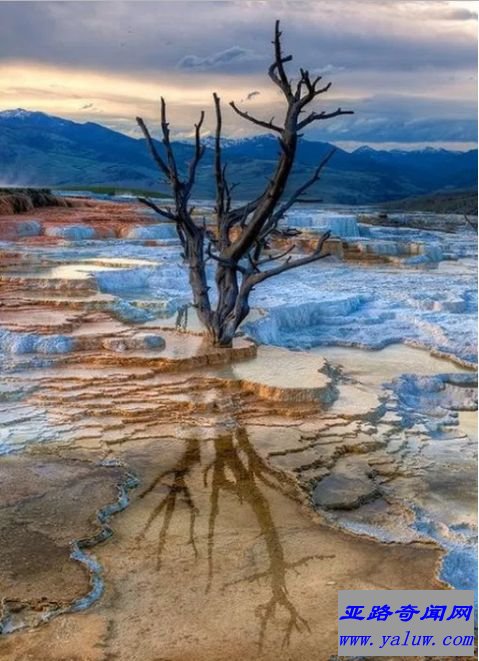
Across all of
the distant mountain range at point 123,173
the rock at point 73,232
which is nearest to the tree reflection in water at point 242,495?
the rock at point 73,232

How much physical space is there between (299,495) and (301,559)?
794mm

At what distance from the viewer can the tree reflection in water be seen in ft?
11.0

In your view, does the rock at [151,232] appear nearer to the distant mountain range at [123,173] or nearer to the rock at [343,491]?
the rock at [343,491]

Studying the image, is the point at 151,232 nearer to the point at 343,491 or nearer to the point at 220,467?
the point at 220,467

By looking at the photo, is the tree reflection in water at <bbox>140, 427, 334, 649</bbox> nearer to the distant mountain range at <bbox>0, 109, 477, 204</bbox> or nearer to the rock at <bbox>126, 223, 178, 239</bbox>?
the rock at <bbox>126, 223, 178, 239</bbox>

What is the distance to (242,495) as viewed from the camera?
4480 mm

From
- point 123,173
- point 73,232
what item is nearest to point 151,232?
point 73,232

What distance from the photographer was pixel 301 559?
12.2 feet

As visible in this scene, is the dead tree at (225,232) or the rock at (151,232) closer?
the dead tree at (225,232)

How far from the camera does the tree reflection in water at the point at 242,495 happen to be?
3340 mm

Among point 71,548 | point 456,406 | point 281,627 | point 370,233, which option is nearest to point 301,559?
point 281,627

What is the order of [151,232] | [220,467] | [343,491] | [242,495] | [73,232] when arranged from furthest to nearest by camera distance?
[151,232] → [73,232] → [220,467] → [343,491] → [242,495]

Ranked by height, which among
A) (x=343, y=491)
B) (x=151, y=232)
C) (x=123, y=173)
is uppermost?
(x=123, y=173)

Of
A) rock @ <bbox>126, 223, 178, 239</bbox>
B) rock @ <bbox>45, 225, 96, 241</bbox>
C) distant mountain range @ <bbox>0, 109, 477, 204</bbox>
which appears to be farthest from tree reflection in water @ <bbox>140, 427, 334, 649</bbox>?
distant mountain range @ <bbox>0, 109, 477, 204</bbox>
